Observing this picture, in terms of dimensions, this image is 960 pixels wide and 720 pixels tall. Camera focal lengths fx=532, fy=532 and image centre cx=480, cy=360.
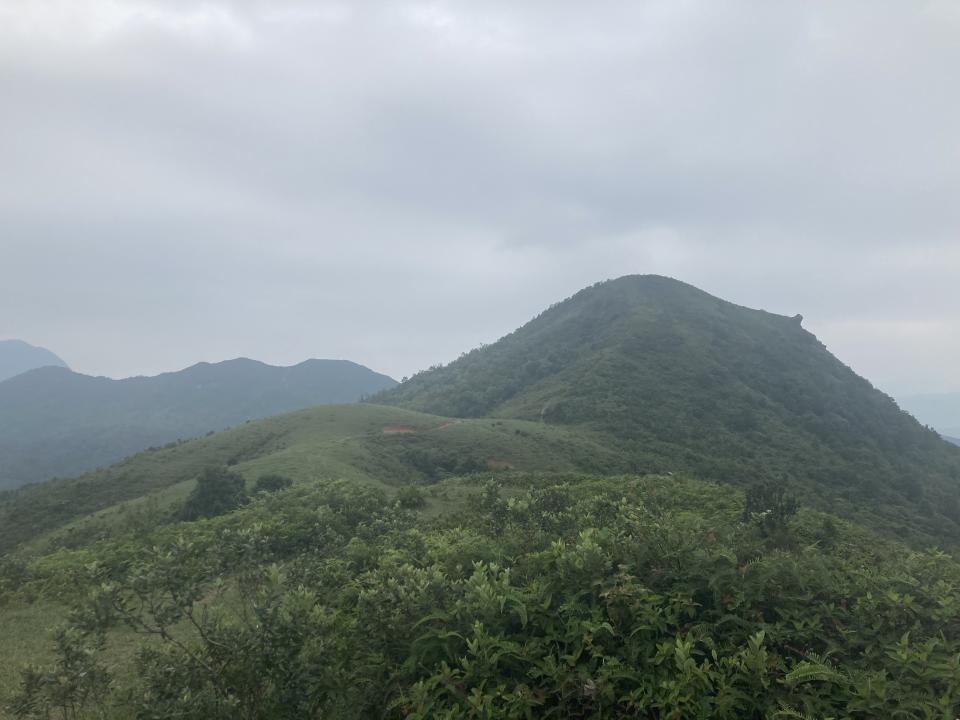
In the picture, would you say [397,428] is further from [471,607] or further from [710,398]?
[471,607]

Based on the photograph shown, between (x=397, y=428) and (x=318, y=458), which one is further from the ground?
(x=397, y=428)

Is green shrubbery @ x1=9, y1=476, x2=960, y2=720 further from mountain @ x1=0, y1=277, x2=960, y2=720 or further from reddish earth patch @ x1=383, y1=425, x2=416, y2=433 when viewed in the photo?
reddish earth patch @ x1=383, y1=425, x2=416, y2=433

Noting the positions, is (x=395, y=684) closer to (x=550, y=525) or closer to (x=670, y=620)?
(x=670, y=620)

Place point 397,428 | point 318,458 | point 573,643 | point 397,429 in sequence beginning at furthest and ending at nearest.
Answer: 1. point 397,428
2. point 397,429
3. point 318,458
4. point 573,643

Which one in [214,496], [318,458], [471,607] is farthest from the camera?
[318,458]

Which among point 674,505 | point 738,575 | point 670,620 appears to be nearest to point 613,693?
point 670,620

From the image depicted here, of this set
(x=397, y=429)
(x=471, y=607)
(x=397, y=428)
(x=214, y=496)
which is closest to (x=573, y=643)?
(x=471, y=607)

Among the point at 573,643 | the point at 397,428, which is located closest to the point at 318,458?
the point at 397,428

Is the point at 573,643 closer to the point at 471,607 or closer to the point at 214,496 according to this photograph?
the point at 471,607

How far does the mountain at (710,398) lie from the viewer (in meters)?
58.4

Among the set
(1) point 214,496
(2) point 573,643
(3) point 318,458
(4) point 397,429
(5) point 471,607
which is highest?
(5) point 471,607

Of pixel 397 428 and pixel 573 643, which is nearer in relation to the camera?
pixel 573 643

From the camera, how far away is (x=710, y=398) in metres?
77.8

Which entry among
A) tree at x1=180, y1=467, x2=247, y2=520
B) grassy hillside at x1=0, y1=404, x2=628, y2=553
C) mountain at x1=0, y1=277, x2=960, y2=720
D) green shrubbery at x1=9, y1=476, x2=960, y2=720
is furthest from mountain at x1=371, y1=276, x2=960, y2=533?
green shrubbery at x1=9, y1=476, x2=960, y2=720
